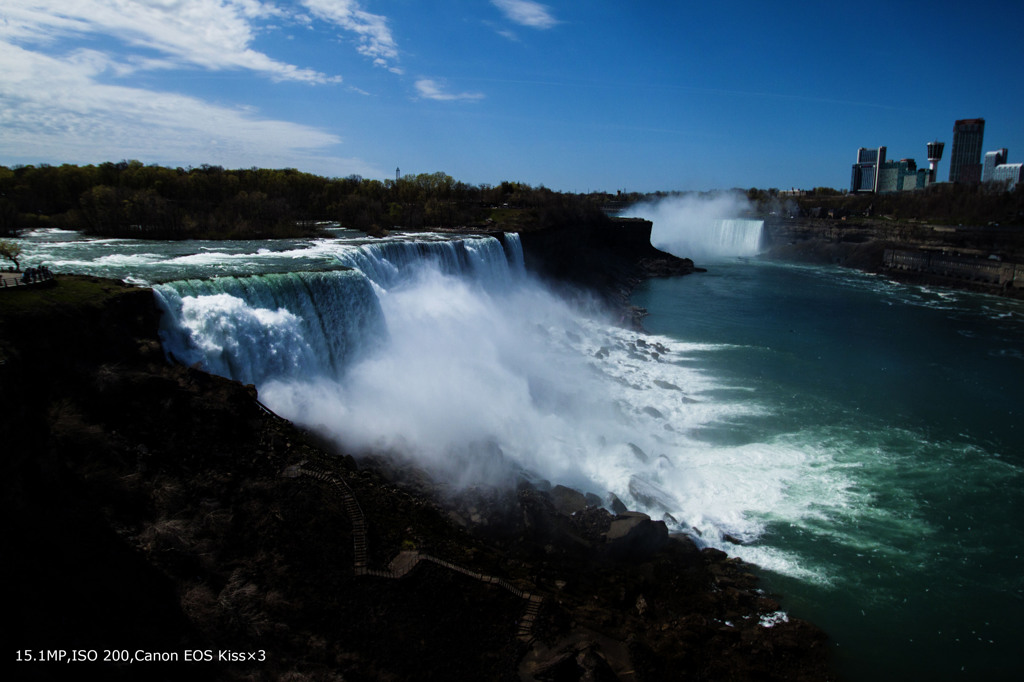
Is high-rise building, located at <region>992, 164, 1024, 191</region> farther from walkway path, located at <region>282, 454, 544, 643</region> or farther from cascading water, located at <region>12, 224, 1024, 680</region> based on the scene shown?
walkway path, located at <region>282, 454, 544, 643</region>

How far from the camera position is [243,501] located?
8359 mm

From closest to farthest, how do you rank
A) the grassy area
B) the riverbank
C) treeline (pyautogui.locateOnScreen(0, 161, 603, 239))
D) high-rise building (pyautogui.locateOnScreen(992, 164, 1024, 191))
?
the grassy area, treeline (pyautogui.locateOnScreen(0, 161, 603, 239)), the riverbank, high-rise building (pyautogui.locateOnScreen(992, 164, 1024, 191))

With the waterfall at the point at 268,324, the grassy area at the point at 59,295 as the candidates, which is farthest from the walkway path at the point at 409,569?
the grassy area at the point at 59,295

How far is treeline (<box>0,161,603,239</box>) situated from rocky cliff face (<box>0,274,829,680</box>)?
17.4 meters

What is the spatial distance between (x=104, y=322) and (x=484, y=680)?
9413mm

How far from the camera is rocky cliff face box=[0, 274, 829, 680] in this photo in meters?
6.38

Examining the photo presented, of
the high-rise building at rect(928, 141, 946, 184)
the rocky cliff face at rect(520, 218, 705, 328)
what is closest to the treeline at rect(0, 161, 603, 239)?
the rocky cliff face at rect(520, 218, 705, 328)

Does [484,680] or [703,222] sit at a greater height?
[703,222]

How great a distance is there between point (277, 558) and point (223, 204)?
30.6 metres

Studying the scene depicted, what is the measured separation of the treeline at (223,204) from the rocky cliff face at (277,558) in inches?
683

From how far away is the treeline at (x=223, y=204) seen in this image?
2530 centimetres

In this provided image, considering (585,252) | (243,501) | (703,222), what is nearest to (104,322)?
(243,501)

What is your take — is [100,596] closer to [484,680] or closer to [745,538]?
[484,680]

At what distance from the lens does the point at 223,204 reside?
107 ft
